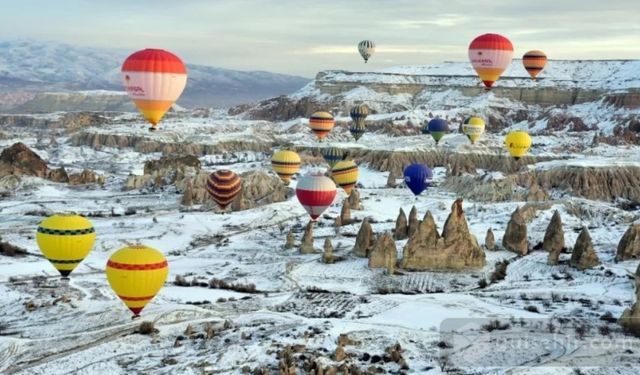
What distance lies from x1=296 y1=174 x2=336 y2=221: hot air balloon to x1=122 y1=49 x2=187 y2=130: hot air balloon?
939cm

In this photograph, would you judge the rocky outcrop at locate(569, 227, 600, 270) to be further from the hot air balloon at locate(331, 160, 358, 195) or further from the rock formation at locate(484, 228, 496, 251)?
the hot air balloon at locate(331, 160, 358, 195)

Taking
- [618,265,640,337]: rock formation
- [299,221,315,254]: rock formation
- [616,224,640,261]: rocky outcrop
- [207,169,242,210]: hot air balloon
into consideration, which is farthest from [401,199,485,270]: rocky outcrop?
[207,169,242,210]: hot air balloon

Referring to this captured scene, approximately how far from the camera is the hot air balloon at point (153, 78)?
→ 39.7 metres

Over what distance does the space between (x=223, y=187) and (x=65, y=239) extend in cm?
2109

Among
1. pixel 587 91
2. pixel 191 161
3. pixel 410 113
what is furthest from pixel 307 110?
pixel 191 161

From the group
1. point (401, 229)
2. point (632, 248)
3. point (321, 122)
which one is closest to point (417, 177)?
point (401, 229)

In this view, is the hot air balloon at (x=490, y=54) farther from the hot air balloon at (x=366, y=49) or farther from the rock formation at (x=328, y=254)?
the hot air balloon at (x=366, y=49)

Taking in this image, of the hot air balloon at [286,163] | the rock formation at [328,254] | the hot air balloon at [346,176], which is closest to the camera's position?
the rock formation at [328,254]

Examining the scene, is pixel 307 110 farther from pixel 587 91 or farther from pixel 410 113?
pixel 587 91

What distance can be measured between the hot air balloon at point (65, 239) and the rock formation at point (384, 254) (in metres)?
13.7

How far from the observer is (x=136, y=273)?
28.0m

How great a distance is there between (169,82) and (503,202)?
102 ft

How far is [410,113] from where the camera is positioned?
439 ft

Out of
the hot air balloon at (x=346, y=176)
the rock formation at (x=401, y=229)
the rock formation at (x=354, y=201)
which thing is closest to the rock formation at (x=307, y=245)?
the rock formation at (x=401, y=229)
